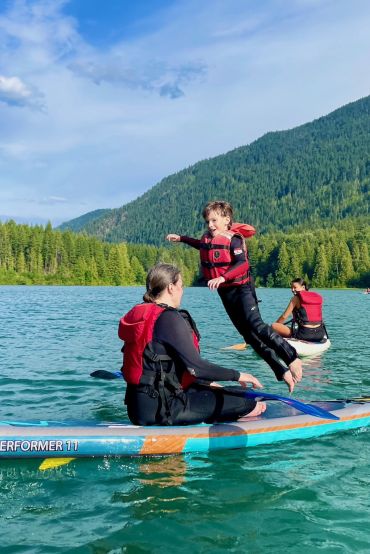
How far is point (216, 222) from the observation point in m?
8.95

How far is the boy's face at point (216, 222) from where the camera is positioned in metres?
8.90

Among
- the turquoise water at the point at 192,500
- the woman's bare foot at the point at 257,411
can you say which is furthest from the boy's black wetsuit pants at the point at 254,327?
the turquoise water at the point at 192,500

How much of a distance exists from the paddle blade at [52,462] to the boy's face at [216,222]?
4183mm

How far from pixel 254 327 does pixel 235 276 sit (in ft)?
2.98

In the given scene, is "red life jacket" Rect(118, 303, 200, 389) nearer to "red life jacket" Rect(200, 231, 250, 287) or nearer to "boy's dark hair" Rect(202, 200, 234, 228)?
"red life jacket" Rect(200, 231, 250, 287)

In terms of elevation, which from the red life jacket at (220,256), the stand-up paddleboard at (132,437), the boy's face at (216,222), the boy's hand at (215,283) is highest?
the boy's face at (216,222)

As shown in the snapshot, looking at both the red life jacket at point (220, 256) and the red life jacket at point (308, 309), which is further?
the red life jacket at point (308, 309)

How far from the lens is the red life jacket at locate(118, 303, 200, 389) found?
6.99m

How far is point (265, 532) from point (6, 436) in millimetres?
3543

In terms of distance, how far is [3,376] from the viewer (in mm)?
13383

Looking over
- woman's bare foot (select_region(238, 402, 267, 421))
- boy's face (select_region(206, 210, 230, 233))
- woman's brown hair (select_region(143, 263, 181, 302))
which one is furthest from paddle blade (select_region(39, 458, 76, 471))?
boy's face (select_region(206, 210, 230, 233))

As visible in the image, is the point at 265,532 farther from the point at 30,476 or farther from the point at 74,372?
the point at 74,372

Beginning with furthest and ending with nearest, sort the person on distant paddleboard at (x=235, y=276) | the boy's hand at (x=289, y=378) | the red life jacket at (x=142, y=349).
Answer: the person on distant paddleboard at (x=235, y=276) < the boy's hand at (x=289, y=378) < the red life jacket at (x=142, y=349)

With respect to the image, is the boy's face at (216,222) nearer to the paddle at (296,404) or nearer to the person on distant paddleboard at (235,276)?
the person on distant paddleboard at (235,276)
